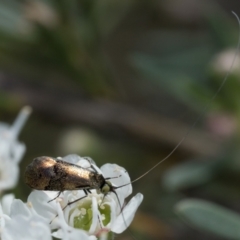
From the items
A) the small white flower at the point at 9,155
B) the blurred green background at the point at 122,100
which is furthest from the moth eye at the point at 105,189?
the blurred green background at the point at 122,100

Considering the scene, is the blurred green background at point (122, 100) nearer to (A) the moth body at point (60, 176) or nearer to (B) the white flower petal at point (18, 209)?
(A) the moth body at point (60, 176)

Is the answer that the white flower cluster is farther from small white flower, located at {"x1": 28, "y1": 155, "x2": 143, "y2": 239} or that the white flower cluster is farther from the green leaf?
the green leaf

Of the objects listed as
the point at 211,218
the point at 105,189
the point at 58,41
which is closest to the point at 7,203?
the point at 105,189

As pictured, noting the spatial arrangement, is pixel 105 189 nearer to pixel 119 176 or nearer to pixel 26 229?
pixel 119 176

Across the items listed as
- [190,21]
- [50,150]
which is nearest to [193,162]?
[50,150]

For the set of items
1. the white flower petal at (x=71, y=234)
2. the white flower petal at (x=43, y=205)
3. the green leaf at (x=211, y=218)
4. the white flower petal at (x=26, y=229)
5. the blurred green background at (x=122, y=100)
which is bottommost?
the white flower petal at (x=26, y=229)

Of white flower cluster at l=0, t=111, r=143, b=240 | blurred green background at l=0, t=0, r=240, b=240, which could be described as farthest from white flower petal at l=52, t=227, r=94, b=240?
blurred green background at l=0, t=0, r=240, b=240

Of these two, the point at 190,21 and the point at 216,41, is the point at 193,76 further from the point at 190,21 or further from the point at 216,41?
the point at 190,21
